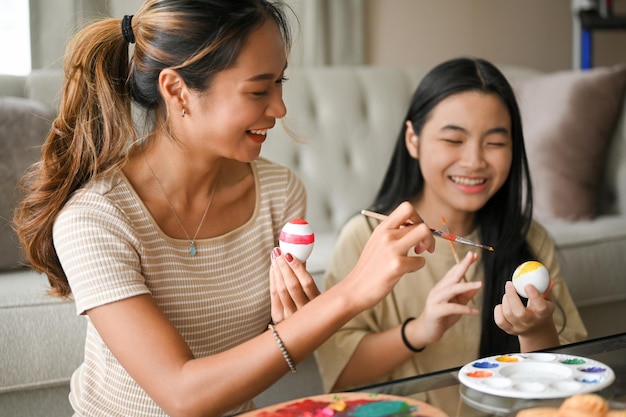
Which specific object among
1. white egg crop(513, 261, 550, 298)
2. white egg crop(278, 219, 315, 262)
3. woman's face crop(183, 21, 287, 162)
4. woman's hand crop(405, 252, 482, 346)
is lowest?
woman's hand crop(405, 252, 482, 346)

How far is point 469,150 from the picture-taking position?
5.19ft

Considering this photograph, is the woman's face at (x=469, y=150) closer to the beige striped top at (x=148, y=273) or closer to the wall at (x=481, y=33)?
the beige striped top at (x=148, y=273)

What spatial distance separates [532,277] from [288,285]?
34 cm

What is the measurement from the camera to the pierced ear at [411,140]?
1.68 metres

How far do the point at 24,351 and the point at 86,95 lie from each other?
657 millimetres

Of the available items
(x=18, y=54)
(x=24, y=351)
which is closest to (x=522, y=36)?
(x=18, y=54)

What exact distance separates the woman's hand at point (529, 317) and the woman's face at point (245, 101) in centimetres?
43

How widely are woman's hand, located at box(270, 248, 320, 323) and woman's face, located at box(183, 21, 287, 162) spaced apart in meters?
0.18

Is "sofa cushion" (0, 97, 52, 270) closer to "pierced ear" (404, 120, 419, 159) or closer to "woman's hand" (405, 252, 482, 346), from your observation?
"pierced ear" (404, 120, 419, 159)


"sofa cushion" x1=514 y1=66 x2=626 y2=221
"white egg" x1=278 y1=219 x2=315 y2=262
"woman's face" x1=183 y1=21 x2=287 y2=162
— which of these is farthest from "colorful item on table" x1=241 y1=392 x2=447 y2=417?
"sofa cushion" x1=514 y1=66 x2=626 y2=221

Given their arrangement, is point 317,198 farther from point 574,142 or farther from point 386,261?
point 386,261

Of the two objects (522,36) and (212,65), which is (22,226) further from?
(522,36)

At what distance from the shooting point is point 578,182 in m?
2.50

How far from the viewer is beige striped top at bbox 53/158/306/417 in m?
1.14
